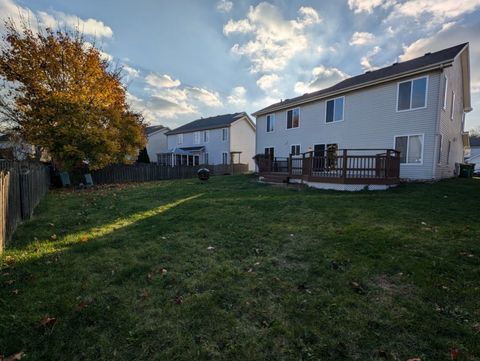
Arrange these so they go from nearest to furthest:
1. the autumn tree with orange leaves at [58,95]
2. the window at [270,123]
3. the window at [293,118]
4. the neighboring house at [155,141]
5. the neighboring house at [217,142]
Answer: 1. the autumn tree with orange leaves at [58,95]
2. the window at [293,118]
3. the window at [270,123]
4. the neighboring house at [217,142]
5. the neighboring house at [155,141]

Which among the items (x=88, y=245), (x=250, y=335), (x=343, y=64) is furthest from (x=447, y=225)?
(x=343, y=64)

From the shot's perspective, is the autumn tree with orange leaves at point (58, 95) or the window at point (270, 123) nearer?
the autumn tree with orange leaves at point (58, 95)

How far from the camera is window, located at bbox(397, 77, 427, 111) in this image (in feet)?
37.3

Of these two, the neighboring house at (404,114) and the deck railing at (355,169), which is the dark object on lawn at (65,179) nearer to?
the deck railing at (355,169)

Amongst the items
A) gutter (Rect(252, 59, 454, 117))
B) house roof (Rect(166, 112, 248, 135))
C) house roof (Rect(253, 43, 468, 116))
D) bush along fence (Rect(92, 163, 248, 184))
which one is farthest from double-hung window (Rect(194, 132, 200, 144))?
house roof (Rect(253, 43, 468, 116))

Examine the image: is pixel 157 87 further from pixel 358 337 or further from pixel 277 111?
pixel 358 337

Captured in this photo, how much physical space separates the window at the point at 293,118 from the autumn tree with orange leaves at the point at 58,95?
40.2ft

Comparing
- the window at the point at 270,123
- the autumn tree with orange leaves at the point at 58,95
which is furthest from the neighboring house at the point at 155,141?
the autumn tree with orange leaves at the point at 58,95

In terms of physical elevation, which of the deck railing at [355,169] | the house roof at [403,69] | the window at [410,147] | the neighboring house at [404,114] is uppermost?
the house roof at [403,69]

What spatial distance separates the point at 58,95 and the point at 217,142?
18.1 m

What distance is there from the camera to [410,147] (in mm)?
11891

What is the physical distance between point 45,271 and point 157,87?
25825mm

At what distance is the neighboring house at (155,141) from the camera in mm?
36719

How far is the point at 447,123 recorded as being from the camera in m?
12.7
